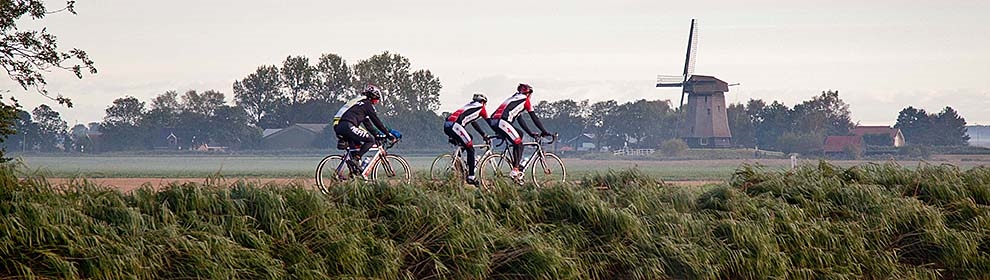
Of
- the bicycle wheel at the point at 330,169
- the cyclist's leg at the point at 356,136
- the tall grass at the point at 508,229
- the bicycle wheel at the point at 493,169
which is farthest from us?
the cyclist's leg at the point at 356,136

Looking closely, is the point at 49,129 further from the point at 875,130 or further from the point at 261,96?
the point at 875,130

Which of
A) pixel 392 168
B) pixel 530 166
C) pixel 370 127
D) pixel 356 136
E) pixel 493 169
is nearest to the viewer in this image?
pixel 356 136

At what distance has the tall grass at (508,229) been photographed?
15781 millimetres

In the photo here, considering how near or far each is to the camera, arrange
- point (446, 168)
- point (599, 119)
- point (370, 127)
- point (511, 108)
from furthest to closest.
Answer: point (599, 119), point (511, 108), point (446, 168), point (370, 127)

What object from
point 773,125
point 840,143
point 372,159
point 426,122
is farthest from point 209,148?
point 372,159

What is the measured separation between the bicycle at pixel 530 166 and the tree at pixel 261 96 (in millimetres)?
85520

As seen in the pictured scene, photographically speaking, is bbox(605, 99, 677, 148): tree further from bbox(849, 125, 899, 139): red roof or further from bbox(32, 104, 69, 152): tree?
bbox(32, 104, 69, 152): tree

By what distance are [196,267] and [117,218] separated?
1380mm

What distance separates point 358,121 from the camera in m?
21.7

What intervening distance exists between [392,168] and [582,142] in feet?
320

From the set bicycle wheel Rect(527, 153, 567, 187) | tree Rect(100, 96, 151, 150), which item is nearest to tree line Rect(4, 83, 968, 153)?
tree Rect(100, 96, 151, 150)

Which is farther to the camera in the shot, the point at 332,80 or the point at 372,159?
the point at 332,80

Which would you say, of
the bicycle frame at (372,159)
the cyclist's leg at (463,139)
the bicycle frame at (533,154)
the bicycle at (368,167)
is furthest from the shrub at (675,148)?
the bicycle frame at (372,159)

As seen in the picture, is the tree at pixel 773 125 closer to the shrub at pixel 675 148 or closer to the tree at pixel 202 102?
the shrub at pixel 675 148
